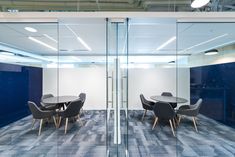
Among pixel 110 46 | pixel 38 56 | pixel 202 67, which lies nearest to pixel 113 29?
pixel 110 46

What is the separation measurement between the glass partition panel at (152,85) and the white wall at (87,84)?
115 centimetres

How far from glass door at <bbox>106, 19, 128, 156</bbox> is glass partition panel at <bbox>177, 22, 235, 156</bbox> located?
1171mm

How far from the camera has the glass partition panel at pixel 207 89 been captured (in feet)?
12.3

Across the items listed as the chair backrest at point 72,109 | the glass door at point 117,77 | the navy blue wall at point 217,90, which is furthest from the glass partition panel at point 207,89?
the chair backrest at point 72,109

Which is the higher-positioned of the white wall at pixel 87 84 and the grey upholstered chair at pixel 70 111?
the white wall at pixel 87 84

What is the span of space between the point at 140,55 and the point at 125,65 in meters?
4.64

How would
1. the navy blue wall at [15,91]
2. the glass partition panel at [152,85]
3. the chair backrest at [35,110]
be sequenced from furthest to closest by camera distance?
the navy blue wall at [15,91] → the chair backrest at [35,110] → the glass partition panel at [152,85]

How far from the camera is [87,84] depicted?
7.04 m

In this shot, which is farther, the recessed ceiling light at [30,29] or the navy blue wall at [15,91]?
the navy blue wall at [15,91]

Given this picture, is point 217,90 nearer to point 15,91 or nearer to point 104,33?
point 104,33

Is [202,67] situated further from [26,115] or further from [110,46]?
[26,115]

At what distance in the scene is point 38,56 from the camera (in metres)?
6.94

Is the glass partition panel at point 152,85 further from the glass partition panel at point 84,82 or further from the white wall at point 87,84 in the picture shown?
the white wall at point 87,84

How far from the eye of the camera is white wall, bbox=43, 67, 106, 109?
6.79 meters
